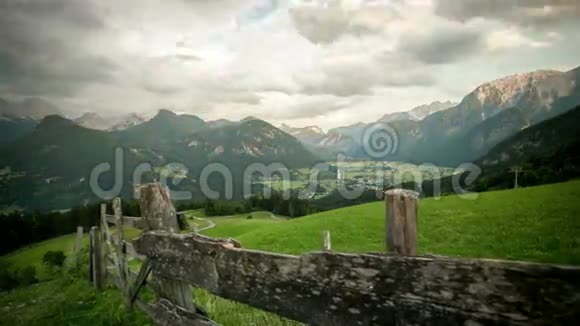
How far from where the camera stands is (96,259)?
13.2 metres

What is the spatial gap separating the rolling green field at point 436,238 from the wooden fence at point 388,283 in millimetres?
2946

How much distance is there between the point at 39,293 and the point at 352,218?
18.3 meters

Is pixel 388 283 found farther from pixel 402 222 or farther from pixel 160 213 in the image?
pixel 160 213

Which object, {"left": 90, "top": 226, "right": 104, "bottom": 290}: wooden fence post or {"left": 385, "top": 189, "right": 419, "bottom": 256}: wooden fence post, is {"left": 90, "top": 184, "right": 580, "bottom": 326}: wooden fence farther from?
{"left": 90, "top": 226, "right": 104, "bottom": 290}: wooden fence post

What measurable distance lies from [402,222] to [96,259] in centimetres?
1344

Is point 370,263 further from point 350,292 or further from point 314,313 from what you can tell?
point 314,313

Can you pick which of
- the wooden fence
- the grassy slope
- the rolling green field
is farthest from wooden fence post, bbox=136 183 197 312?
the grassy slope

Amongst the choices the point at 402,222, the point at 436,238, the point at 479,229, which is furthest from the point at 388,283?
the point at 479,229

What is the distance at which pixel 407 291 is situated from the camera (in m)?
2.47

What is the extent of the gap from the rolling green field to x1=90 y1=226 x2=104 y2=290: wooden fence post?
0.41m

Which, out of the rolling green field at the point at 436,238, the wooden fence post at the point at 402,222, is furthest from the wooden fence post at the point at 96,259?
the wooden fence post at the point at 402,222

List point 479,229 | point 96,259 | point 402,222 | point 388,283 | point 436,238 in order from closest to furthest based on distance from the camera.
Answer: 1. point 388,283
2. point 402,222
3. point 96,259
4. point 436,238
5. point 479,229

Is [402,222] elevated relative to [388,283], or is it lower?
elevated

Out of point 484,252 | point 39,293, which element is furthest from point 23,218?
point 484,252
